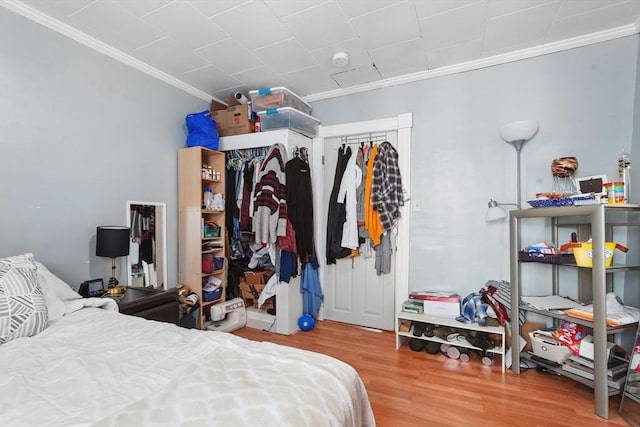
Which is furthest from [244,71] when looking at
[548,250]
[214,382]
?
[548,250]

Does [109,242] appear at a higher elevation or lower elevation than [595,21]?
lower

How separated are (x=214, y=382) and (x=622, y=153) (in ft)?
9.44

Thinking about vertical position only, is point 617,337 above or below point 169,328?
below

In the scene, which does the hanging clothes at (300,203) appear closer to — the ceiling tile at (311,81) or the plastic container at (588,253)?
the ceiling tile at (311,81)

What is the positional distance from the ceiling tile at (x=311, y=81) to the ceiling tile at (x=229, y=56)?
1.24ft

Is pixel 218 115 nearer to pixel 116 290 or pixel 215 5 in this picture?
pixel 215 5

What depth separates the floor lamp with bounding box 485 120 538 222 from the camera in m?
2.15

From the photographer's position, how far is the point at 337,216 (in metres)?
2.92

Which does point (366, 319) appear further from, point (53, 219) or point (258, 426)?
point (53, 219)

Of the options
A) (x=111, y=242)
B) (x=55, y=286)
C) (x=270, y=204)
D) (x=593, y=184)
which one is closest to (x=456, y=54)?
(x=593, y=184)

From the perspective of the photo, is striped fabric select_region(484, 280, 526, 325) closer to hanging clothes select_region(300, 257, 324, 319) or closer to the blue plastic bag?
hanging clothes select_region(300, 257, 324, 319)

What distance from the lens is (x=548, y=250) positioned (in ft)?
6.59

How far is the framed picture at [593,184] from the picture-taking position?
190cm

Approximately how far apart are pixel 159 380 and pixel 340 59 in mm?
2440
